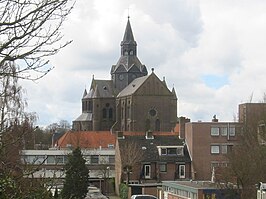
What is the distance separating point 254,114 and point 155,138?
13766mm

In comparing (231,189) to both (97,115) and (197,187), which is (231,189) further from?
(97,115)

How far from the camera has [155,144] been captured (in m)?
58.2

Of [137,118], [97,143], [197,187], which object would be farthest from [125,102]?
[197,187]

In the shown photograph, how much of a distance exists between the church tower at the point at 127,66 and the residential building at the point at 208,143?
151 feet

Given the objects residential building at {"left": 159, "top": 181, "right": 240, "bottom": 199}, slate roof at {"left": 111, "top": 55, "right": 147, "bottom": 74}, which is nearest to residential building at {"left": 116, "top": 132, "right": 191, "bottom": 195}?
residential building at {"left": 159, "top": 181, "right": 240, "bottom": 199}

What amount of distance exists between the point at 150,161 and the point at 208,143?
6171 millimetres

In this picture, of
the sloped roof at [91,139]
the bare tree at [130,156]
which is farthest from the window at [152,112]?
the bare tree at [130,156]

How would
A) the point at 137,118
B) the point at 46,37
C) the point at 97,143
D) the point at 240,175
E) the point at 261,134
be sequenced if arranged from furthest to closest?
the point at 137,118 < the point at 97,143 < the point at 261,134 < the point at 240,175 < the point at 46,37

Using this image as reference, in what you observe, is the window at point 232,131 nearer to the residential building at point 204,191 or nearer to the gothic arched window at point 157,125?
the residential building at point 204,191

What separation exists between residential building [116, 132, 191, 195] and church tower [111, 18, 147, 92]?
4521cm

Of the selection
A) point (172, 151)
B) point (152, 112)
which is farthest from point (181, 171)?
point (152, 112)

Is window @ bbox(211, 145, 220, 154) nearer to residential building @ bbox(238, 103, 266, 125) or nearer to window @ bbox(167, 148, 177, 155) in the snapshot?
window @ bbox(167, 148, 177, 155)

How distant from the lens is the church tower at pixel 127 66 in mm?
102794

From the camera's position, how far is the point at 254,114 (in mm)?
48375
